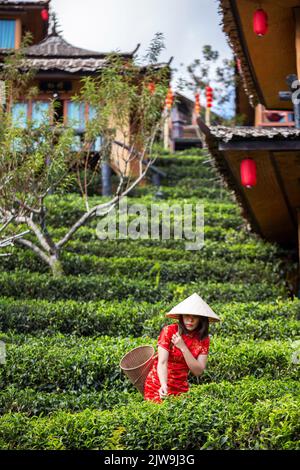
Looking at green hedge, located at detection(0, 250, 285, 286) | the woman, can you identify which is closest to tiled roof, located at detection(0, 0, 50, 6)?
green hedge, located at detection(0, 250, 285, 286)

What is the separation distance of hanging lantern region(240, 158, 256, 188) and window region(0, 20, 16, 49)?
14772 millimetres

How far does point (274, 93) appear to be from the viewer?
43.0ft

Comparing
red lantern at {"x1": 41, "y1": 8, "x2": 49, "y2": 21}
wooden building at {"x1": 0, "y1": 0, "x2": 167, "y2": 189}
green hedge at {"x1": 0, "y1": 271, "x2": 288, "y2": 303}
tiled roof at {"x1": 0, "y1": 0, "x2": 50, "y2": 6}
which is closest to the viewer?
green hedge at {"x1": 0, "y1": 271, "x2": 288, "y2": 303}

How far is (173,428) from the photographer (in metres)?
5.48

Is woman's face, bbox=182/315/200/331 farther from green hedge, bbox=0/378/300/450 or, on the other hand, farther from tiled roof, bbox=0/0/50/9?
tiled roof, bbox=0/0/50/9

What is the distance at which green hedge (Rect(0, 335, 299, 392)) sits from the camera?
7668 millimetres

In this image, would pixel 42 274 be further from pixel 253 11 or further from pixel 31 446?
pixel 31 446

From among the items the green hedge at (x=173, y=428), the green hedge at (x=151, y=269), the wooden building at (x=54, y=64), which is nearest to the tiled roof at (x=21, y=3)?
the wooden building at (x=54, y=64)

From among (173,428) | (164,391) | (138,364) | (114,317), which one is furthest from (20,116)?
(173,428)

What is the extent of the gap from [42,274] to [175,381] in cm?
645

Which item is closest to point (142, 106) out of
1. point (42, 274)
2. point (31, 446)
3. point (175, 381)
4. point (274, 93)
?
point (274, 93)

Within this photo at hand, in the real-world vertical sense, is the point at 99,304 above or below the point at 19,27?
below

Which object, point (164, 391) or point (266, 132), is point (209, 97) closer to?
point (266, 132)

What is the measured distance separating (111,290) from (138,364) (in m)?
4.81
